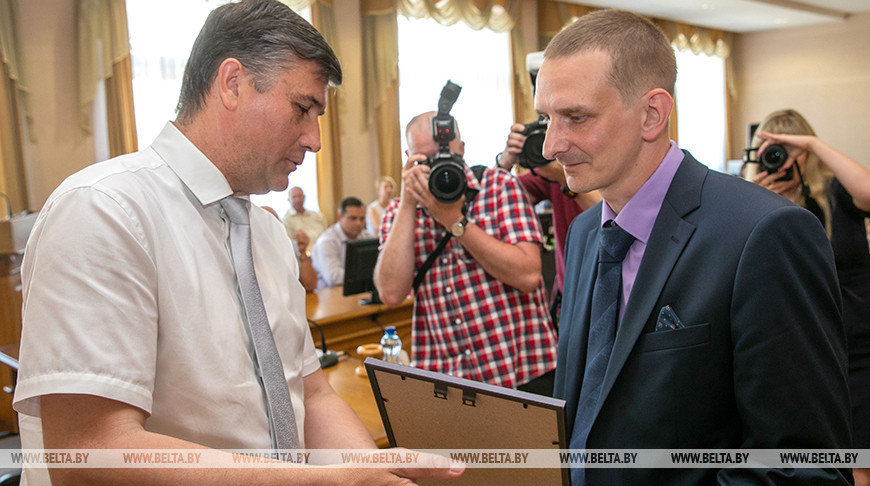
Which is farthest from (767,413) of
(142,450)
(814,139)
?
(814,139)

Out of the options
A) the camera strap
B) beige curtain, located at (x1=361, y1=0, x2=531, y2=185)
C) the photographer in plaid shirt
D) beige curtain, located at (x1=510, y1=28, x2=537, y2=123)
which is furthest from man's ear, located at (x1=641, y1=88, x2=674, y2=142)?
beige curtain, located at (x1=510, y1=28, x2=537, y2=123)

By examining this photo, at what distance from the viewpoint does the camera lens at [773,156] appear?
7.49 feet

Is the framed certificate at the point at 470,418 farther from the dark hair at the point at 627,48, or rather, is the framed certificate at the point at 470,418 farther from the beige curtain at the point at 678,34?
the beige curtain at the point at 678,34

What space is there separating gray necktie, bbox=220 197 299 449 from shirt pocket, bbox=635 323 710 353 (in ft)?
1.83

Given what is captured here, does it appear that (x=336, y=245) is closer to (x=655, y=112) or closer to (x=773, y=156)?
(x=773, y=156)

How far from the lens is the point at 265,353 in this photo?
1.02 m

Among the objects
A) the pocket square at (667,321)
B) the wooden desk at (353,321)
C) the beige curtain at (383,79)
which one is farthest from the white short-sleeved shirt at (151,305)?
the beige curtain at (383,79)

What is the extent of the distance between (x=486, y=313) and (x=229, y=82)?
1.12m

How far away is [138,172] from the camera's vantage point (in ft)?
3.15

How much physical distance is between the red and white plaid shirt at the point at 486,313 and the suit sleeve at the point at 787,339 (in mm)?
987

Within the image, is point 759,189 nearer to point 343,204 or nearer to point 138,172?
point 138,172

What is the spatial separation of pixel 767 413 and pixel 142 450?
84 centimetres


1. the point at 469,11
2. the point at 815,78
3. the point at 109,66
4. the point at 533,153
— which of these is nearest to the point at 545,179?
the point at 533,153

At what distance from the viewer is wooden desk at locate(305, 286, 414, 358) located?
A: 3.31 metres
